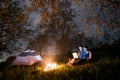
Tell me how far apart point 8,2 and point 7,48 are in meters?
5.49

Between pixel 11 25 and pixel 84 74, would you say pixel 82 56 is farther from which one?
pixel 11 25

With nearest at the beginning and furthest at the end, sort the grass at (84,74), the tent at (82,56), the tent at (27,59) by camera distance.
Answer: the grass at (84,74), the tent at (82,56), the tent at (27,59)

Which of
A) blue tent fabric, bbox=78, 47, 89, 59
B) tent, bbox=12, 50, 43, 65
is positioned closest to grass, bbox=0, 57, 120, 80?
blue tent fabric, bbox=78, 47, 89, 59

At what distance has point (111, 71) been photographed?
15.4m

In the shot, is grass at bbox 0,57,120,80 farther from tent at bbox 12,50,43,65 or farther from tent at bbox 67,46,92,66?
tent at bbox 12,50,43,65

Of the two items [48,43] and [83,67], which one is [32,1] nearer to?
[83,67]

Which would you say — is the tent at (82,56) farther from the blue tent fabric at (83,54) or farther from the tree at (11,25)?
the tree at (11,25)

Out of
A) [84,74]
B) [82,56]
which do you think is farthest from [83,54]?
[84,74]

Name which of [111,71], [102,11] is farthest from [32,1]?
[111,71]

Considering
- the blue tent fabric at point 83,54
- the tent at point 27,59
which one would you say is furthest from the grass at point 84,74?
the tent at point 27,59

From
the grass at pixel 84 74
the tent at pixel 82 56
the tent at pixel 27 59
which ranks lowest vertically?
the tent at pixel 27 59

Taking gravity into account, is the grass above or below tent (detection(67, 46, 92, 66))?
below

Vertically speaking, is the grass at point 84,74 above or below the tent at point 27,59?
above

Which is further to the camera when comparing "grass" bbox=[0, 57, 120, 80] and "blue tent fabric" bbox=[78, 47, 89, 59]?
"blue tent fabric" bbox=[78, 47, 89, 59]
